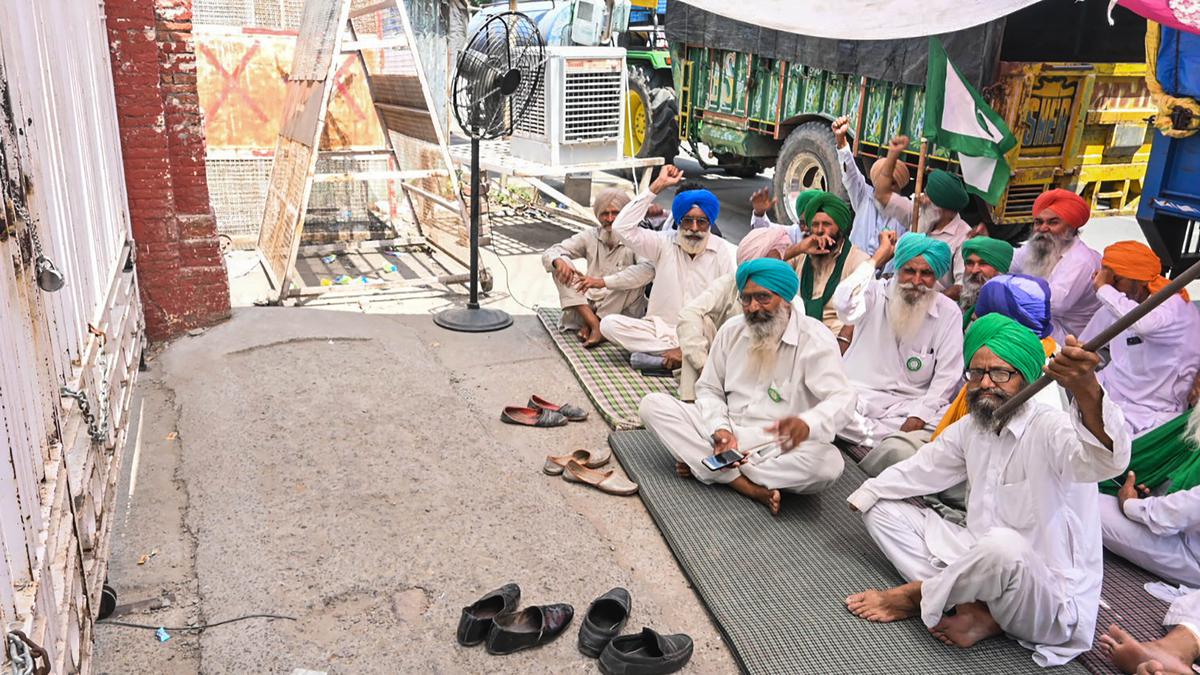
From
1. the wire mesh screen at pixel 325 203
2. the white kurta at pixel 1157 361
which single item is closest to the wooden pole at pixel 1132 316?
the white kurta at pixel 1157 361

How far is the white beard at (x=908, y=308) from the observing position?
457cm

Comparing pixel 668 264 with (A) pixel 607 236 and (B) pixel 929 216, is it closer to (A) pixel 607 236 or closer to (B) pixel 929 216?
(A) pixel 607 236

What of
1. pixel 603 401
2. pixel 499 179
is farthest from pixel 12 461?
pixel 499 179

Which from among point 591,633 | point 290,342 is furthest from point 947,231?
point 290,342

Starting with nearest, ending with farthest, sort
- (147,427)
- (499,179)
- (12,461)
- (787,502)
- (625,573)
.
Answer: (12,461)
(625,573)
(787,502)
(147,427)
(499,179)

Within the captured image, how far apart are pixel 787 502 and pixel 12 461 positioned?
3.03 meters

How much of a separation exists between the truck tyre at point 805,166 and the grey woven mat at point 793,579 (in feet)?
15.2

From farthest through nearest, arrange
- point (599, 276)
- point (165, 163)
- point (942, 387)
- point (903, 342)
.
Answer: point (599, 276) → point (165, 163) → point (903, 342) → point (942, 387)

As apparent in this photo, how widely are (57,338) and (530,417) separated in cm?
243

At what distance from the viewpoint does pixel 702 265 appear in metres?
5.86

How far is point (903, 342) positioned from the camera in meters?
4.70

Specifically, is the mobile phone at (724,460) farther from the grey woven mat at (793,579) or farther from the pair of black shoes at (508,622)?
the pair of black shoes at (508,622)

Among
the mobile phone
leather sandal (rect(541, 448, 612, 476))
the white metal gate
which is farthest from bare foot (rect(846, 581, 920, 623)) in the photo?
the white metal gate

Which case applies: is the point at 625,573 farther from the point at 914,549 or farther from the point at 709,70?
the point at 709,70
